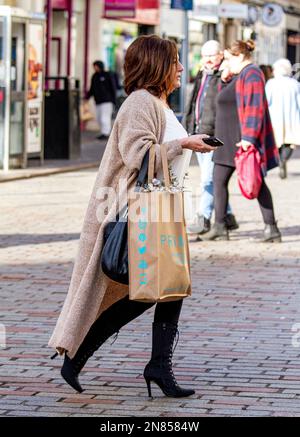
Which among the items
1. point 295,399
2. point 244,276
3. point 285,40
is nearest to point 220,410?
point 295,399

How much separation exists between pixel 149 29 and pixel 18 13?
19.6 metres

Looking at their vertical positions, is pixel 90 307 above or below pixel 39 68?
below

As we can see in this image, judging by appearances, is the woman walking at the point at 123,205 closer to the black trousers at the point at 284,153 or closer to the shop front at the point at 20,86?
the black trousers at the point at 284,153

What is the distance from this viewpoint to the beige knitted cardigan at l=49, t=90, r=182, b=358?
614cm

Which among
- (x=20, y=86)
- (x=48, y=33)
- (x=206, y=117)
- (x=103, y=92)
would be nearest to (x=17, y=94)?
(x=20, y=86)

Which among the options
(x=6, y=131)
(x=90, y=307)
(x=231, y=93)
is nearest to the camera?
(x=90, y=307)

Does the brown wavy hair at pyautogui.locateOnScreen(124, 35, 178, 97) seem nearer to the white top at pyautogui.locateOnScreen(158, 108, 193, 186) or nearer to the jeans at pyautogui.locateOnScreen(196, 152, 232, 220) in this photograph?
the white top at pyautogui.locateOnScreen(158, 108, 193, 186)

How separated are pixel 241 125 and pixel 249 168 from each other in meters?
0.39

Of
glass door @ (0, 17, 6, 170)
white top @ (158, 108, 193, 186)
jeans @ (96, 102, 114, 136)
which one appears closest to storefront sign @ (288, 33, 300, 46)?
jeans @ (96, 102, 114, 136)

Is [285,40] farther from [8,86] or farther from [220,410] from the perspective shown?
[220,410]

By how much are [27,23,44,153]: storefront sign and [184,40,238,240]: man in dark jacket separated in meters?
8.37

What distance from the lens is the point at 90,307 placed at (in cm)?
629

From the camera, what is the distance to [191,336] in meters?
8.03
